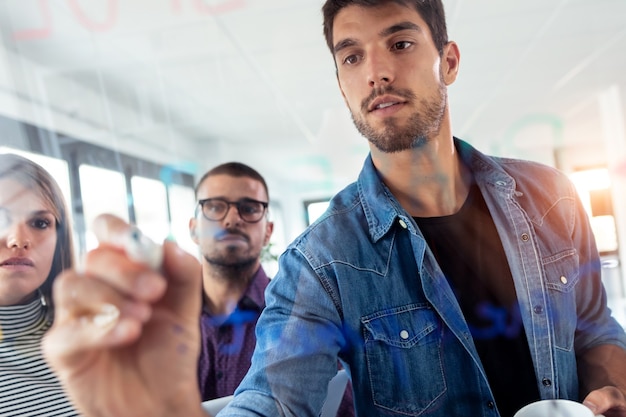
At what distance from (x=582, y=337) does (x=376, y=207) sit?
0.80 ft

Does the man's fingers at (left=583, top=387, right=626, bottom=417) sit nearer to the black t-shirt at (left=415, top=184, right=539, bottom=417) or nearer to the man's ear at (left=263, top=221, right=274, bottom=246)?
the black t-shirt at (left=415, top=184, right=539, bottom=417)

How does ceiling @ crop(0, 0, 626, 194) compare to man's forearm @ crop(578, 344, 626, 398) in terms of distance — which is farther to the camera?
man's forearm @ crop(578, 344, 626, 398)

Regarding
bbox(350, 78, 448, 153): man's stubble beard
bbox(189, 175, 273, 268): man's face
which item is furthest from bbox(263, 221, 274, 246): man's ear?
bbox(350, 78, 448, 153): man's stubble beard

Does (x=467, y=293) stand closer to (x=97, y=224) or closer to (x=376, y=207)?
(x=376, y=207)

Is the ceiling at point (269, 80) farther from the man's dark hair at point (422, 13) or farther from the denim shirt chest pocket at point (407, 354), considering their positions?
the denim shirt chest pocket at point (407, 354)

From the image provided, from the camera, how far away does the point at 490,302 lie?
0.41 m

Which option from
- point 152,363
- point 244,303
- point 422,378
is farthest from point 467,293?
point 152,363

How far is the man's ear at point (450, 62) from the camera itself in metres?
0.38

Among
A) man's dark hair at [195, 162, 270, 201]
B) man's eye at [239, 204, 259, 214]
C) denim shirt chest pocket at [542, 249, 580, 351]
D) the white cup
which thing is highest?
man's dark hair at [195, 162, 270, 201]

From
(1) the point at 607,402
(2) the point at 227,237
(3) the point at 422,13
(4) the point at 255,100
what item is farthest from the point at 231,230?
(1) the point at 607,402

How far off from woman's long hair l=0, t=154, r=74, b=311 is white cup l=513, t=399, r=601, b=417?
0.31 m

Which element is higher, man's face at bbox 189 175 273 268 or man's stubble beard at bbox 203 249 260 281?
man's face at bbox 189 175 273 268

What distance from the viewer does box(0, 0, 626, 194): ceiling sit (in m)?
0.28

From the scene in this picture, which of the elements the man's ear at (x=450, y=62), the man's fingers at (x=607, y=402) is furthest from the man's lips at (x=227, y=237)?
the man's fingers at (x=607, y=402)
